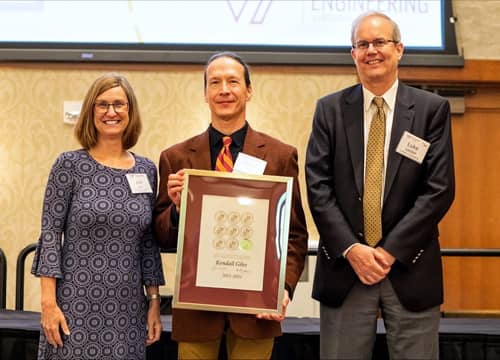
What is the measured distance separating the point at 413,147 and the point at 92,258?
1201 millimetres

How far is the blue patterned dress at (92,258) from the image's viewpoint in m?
2.44

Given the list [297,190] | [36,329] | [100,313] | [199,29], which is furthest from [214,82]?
[199,29]

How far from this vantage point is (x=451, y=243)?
17.4 ft

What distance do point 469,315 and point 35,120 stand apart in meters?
3.56

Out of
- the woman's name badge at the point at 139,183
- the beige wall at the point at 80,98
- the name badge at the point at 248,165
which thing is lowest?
the woman's name badge at the point at 139,183

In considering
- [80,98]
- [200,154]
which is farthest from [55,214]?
[80,98]

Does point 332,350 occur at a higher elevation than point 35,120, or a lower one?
lower

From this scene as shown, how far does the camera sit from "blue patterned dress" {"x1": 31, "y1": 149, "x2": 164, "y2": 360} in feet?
8.02

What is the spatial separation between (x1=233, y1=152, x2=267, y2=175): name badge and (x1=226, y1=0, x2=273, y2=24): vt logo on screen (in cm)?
291

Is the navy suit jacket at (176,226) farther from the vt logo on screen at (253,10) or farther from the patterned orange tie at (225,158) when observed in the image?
the vt logo on screen at (253,10)

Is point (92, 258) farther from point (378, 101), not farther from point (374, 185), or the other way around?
point (378, 101)

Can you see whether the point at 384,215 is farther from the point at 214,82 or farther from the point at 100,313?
the point at 100,313

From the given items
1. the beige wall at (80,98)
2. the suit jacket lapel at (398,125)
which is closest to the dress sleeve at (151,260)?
the suit jacket lapel at (398,125)

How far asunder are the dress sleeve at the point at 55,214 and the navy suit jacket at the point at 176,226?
0.34 metres
